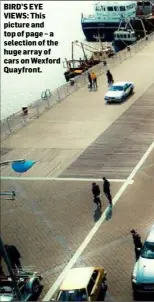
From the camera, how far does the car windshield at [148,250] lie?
12.0 m

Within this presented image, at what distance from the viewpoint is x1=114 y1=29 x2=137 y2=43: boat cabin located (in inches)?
1941

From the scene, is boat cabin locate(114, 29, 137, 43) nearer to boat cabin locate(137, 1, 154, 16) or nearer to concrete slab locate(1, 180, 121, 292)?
boat cabin locate(137, 1, 154, 16)

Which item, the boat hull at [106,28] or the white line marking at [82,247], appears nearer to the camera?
the white line marking at [82,247]

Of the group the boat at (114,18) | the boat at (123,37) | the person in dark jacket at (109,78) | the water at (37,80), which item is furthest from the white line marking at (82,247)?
the boat at (114,18)

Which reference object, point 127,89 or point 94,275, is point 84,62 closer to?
point 127,89

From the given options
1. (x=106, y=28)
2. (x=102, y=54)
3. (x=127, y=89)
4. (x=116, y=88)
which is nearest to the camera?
(x=127, y=89)

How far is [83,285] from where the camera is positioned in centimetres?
1094

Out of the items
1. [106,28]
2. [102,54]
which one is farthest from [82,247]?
[106,28]

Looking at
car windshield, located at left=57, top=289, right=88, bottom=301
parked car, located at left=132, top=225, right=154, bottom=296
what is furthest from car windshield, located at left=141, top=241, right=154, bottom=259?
car windshield, located at left=57, top=289, right=88, bottom=301

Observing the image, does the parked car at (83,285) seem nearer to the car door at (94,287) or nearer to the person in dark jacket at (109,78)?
the car door at (94,287)

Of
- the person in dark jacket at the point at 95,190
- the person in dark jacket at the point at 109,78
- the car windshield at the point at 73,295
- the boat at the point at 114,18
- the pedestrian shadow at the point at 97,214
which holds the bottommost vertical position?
the pedestrian shadow at the point at 97,214

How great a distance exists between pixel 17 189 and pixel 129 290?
735cm

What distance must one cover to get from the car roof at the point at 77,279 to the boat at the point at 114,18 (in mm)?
42210

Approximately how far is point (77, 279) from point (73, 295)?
457mm
